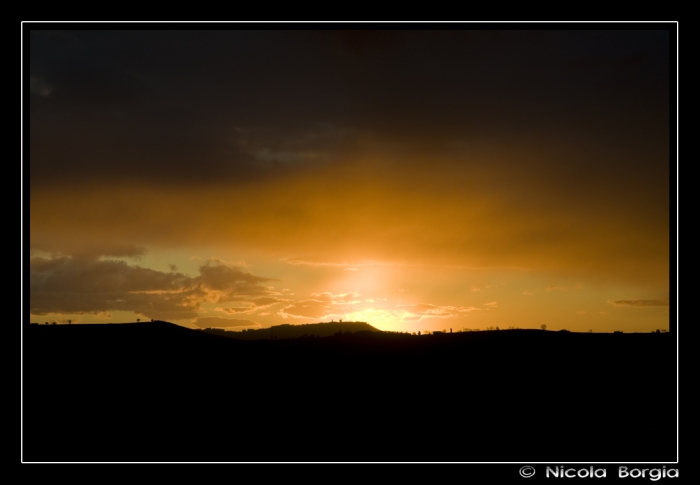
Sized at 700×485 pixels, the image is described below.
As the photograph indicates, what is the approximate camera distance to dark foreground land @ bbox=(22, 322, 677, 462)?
475 inches

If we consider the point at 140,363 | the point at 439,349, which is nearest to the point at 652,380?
the point at 439,349

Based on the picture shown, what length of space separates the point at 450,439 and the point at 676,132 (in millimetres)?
6994

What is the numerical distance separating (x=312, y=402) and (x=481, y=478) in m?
6.62

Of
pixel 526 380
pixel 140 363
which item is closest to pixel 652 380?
pixel 526 380

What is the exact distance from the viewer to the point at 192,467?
907 centimetres

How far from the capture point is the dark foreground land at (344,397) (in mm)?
12055


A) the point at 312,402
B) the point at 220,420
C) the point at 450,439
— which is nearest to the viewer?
the point at 450,439

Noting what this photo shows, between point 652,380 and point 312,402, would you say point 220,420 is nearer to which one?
point 312,402

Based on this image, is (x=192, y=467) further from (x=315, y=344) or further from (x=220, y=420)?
(x=315, y=344)

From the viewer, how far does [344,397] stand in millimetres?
15219

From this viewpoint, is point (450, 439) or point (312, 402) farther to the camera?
point (312, 402)

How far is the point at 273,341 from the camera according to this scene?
2105cm

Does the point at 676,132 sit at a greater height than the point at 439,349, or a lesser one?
greater

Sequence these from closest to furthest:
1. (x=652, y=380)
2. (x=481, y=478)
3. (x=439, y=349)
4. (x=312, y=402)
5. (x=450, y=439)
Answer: (x=481, y=478)
(x=450, y=439)
(x=312, y=402)
(x=652, y=380)
(x=439, y=349)
